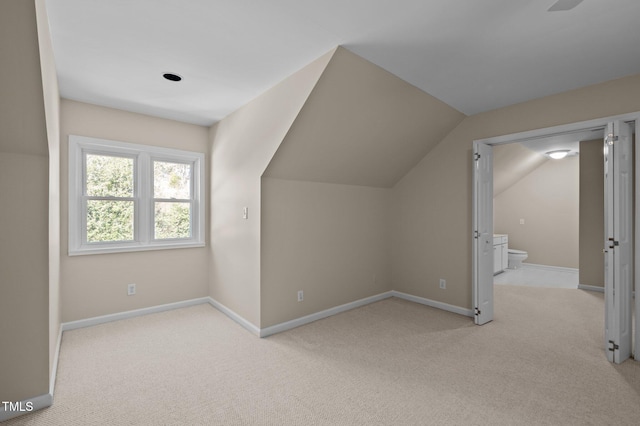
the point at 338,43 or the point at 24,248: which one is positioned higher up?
the point at 338,43

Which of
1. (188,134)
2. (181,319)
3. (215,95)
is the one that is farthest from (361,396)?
(188,134)

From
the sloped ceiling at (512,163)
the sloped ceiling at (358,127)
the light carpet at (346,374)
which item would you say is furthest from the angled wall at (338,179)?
the sloped ceiling at (512,163)

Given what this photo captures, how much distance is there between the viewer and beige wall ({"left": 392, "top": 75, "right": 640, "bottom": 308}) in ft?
9.96

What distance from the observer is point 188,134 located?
13.8 feet

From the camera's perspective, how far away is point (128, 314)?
370cm

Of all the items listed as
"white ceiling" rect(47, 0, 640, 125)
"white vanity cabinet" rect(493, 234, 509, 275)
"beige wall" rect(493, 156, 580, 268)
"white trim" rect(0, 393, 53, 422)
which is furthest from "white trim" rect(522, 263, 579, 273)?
"white trim" rect(0, 393, 53, 422)

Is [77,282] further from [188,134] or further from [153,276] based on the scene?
[188,134]

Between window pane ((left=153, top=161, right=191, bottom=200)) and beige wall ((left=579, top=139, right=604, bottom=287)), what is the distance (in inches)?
245

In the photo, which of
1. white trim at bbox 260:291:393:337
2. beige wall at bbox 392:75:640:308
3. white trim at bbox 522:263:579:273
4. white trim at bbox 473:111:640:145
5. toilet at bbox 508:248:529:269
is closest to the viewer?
white trim at bbox 473:111:640:145

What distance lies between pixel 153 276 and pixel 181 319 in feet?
2.25

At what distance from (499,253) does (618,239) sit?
391 cm

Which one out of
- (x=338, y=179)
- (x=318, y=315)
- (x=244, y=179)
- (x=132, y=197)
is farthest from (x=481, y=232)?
(x=132, y=197)

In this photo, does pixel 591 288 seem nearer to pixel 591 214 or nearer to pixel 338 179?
pixel 591 214

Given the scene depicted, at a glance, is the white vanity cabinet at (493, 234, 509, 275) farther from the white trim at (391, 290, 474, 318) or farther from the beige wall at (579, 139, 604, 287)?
the white trim at (391, 290, 474, 318)
